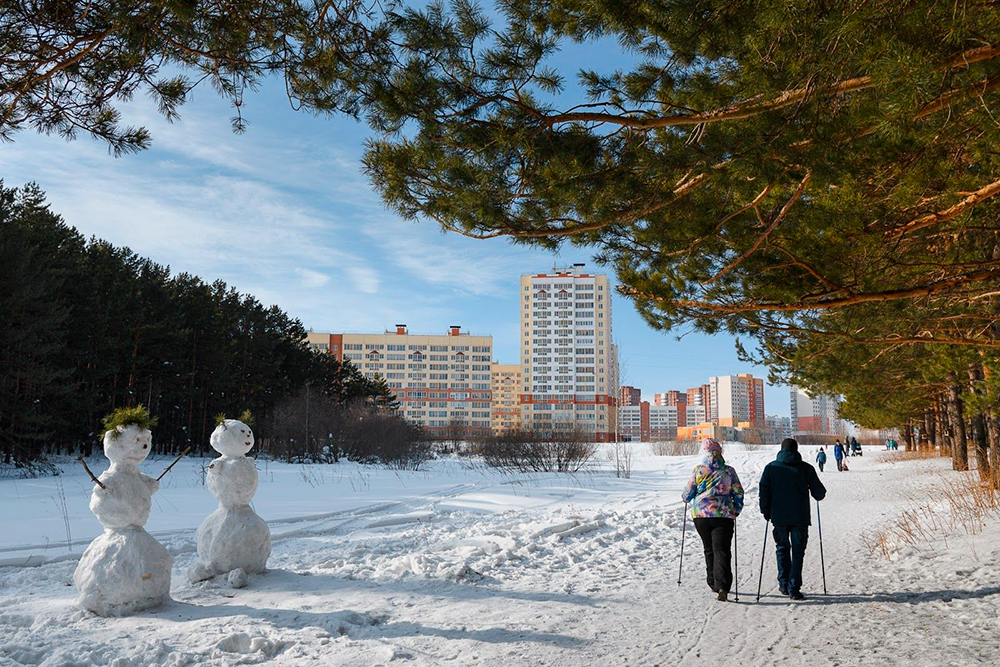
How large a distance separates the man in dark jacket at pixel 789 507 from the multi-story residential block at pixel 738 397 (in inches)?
5976

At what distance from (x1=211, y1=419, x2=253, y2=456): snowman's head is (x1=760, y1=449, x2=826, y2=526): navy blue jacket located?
526 cm

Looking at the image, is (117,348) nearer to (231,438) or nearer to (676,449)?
(231,438)

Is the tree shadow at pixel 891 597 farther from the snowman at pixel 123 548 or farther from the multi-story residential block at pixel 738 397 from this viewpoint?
the multi-story residential block at pixel 738 397

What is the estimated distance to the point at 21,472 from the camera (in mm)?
21859

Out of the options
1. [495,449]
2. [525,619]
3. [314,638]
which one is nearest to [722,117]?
[525,619]

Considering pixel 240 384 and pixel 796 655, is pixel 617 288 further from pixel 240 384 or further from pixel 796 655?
pixel 240 384

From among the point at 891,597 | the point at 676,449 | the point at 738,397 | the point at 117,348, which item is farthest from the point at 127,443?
the point at 738,397

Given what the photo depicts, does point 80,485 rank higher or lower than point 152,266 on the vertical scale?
lower

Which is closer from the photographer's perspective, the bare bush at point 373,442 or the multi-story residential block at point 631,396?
the bare bush at point 373,442

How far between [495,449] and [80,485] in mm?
14048

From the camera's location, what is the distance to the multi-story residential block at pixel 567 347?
414 ft

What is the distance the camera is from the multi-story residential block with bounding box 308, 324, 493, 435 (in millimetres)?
129250

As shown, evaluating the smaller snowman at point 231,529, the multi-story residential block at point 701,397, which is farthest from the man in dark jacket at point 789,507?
the multi-story residential block at point 701,397

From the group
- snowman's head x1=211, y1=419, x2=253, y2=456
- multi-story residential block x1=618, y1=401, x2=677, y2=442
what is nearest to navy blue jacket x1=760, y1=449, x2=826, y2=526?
snowman's head x1=211, y1=419, x2=253, y2=456
